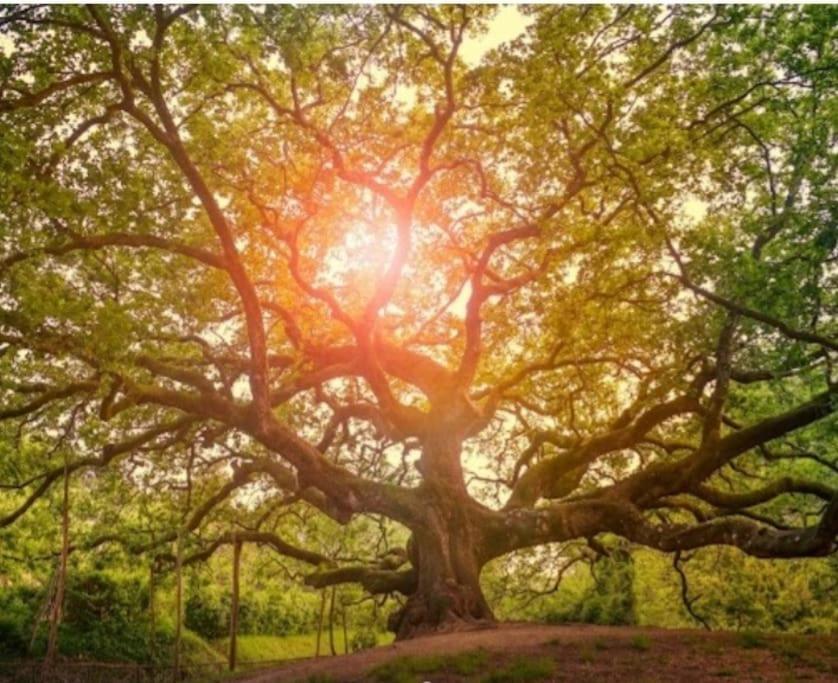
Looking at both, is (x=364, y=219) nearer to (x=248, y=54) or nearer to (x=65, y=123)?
(x=248, y=54)

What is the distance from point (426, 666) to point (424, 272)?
11.2 metres

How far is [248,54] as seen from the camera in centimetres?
1297

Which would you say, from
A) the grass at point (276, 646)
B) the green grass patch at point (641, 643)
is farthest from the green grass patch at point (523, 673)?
the grass at point (276, 646)

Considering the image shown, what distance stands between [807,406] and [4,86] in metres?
14.7

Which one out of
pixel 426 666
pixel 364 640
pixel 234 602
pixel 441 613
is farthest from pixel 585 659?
pixel 364 640

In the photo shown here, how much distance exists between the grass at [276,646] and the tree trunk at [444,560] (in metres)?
15.9

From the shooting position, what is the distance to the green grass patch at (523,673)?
362 inches

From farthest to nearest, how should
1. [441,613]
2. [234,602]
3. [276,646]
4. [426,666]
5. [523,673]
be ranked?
[276,646]
[234,602]
[441,613]
[426,666]
[523,673]

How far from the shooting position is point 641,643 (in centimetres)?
1113

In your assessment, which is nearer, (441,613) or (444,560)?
(441,613)

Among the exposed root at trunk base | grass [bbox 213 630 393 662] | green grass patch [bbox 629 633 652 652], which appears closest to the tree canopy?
the exposed root at trunk base

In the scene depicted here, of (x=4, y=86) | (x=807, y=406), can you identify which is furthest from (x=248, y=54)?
(x=807, y=406)

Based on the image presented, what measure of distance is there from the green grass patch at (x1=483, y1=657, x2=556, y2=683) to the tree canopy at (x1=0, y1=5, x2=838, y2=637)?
4.79 metres

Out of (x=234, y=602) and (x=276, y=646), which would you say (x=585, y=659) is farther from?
(x=276, y=646)
